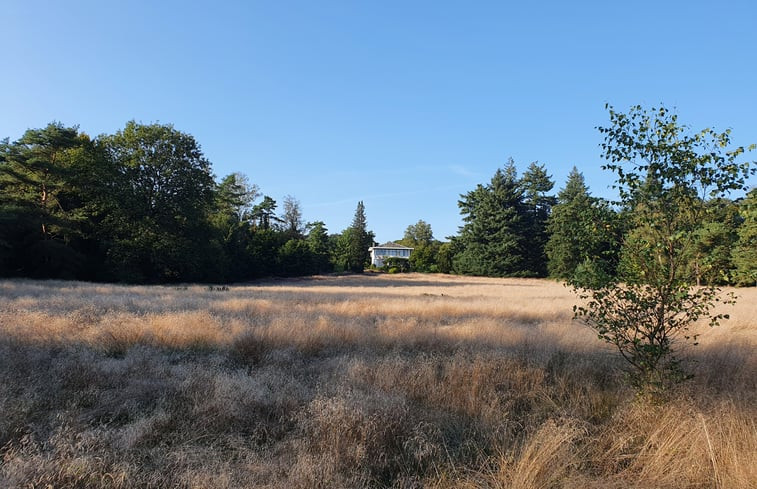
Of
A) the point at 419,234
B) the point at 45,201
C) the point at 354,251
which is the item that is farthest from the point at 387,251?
the point at 45,201

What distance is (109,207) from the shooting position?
3066 cm

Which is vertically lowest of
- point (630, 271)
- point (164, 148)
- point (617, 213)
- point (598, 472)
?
point (598, 472)

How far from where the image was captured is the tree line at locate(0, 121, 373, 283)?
27.7 meters

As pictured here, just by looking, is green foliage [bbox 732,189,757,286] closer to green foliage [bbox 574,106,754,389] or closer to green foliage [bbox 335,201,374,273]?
green foliage [bbox 574,106,754,389]

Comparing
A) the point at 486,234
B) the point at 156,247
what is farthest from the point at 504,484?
the point at 486,234

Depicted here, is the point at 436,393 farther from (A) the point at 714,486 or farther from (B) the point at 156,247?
(B) the point at 156,247

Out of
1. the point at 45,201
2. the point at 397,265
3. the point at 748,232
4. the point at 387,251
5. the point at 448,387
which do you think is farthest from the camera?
the point at 387,251

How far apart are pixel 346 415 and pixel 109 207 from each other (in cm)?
3470

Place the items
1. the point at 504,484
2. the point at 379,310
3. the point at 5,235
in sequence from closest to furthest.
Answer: the point at 504,484 < the point at 379,310 < the point at 5,235

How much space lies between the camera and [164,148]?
32.9 m

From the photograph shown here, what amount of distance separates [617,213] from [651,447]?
258 centimetres

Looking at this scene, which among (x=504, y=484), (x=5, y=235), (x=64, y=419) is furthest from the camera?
(x=5, y=235)

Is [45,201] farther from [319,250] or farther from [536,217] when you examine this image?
[536,217]

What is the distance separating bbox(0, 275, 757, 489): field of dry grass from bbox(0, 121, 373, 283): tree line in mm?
26393
